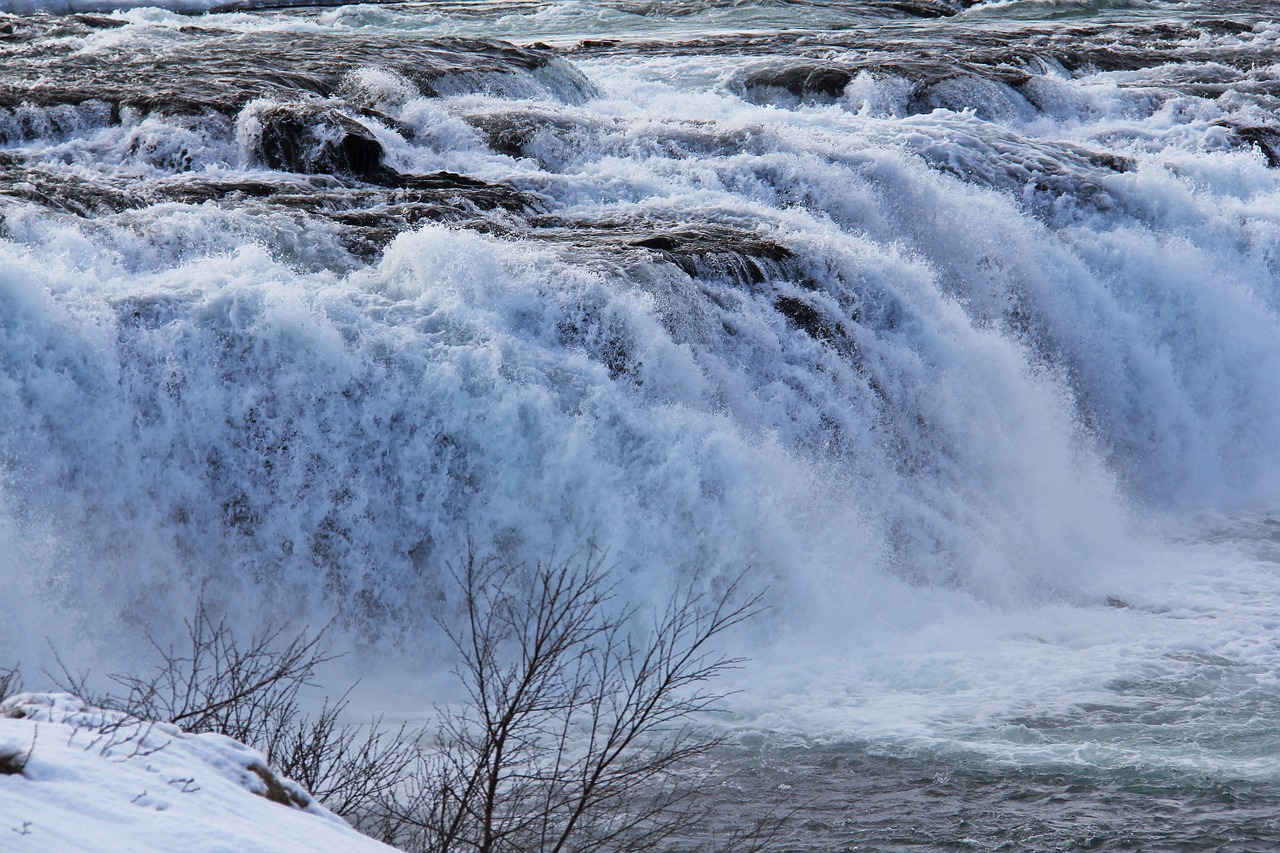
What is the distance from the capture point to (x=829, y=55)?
82.0ft

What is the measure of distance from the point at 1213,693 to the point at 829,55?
17.9m

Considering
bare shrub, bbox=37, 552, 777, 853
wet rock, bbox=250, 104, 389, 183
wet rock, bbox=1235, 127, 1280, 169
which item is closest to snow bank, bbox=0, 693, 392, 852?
bare shrub, bbox=37, 552, 777, 853

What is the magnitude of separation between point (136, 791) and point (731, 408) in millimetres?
7135

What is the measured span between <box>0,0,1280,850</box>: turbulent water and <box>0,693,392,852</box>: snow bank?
Result: 138 inches

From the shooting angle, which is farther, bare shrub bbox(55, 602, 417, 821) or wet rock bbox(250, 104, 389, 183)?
wet rock bbox(250, 104, 389, 183)

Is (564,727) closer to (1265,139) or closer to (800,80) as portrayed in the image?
(800,80)

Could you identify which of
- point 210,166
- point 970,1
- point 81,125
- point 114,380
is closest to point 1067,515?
point 114,380

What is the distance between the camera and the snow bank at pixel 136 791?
428cm

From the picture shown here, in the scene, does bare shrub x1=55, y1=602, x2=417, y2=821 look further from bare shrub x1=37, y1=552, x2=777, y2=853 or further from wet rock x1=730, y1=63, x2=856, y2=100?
wet rock x1=730, y1=63, x2=856, y2=100

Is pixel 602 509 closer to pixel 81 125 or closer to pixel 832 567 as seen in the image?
pixel 832 567

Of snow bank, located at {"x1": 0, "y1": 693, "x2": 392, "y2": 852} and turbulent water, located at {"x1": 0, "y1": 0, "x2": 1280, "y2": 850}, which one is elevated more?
turbulent water, located at {"x1": 0, "y1": 0, "x2": 1280, "y2": 850}

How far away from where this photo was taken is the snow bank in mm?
4281

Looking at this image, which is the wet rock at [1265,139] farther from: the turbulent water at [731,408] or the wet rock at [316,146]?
the wet rock at [316,146]

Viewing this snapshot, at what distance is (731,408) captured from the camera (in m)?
11.1
